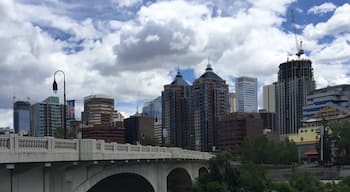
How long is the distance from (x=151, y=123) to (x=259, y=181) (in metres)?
110

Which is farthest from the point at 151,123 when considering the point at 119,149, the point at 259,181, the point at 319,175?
the point at 119,149

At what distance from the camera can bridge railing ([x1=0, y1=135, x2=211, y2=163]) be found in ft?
65.7

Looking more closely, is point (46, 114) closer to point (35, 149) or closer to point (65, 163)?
point (65, 163)

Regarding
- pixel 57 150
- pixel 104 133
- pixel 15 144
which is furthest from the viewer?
pixel 104 133

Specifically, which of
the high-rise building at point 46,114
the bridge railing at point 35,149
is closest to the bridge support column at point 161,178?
the high-rise building at point 46,114

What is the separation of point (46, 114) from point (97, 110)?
9014 cm

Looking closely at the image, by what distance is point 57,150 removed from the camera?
965 inches

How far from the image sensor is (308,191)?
202 feet

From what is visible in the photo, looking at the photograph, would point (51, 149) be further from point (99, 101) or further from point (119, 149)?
point (99, 101)

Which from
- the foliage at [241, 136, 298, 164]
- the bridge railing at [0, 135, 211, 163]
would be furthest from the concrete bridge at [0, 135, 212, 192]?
the foliage at [241, 136, 298, 164]

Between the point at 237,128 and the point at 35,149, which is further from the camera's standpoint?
the point at 237,128

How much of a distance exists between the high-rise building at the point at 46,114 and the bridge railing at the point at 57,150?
2528cm

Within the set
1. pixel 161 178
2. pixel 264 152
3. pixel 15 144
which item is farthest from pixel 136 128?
pixel 15 144

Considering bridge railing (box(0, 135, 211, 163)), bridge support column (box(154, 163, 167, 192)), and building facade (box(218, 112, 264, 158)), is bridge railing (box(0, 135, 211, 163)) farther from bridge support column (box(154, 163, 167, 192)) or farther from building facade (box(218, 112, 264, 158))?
building facade (box(218, 112, 264, 158))
